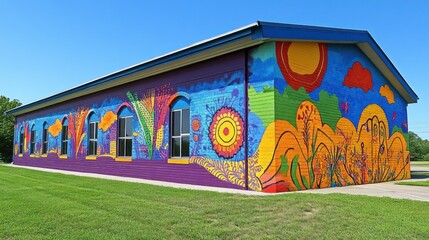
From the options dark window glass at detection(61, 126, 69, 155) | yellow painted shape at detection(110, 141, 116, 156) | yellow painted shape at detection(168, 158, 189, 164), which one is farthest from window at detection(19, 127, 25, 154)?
yellow painted shape at detection(168, 158, 189, 164)

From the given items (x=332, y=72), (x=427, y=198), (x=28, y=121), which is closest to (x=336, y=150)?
(x=332, y=72)

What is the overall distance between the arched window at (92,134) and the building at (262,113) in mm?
709

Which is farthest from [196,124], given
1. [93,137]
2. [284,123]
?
[93,137]

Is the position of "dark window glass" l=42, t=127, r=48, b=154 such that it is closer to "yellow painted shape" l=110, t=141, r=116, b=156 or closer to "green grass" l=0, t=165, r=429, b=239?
"yellow painted shape" l=110, t=141, r=116, b=156

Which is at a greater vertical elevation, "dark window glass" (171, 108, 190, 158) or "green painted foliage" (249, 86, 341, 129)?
"green painted foliage" (249, 86, 341, 129)

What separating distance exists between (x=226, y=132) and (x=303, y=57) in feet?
11.0

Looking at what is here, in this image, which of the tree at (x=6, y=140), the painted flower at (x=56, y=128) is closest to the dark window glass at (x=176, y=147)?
the painted flower at (x=56, y=128)

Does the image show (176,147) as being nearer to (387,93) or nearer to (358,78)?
(358,78)

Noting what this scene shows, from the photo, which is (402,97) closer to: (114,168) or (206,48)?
(206,48)

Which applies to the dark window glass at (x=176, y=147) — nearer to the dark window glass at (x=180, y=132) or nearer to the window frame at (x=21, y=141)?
the dark window glass at (x=180, y=132)

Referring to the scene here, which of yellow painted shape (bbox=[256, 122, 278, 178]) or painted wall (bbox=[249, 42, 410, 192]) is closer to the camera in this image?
yellow painted shape (bbox=[256, 122, 278, 178])

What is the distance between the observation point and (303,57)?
11.6 metres

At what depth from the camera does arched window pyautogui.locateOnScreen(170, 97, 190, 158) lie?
1346cm

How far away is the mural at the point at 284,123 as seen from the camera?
10.7 metres
